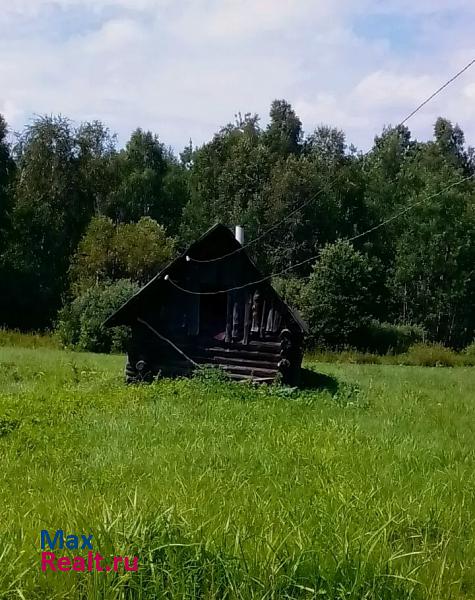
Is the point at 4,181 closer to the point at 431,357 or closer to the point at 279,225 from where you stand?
the point at 279,225

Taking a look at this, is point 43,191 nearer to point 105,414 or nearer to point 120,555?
point 105,414

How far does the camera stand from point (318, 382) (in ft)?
56.1

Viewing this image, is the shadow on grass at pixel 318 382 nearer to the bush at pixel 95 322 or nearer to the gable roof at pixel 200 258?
the gable roof at pixel 200 258

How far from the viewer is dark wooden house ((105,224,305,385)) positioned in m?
15.5

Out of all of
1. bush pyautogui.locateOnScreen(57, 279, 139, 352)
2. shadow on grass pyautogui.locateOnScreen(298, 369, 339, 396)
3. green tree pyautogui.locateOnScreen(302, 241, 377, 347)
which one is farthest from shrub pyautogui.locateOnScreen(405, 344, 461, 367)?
bush pyautogui.locateOnScreen(57, 279, 139, 352)

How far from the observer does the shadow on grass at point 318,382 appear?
15586 millimetres

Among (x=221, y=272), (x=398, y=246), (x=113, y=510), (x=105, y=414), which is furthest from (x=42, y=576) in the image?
(x=398, y=246)

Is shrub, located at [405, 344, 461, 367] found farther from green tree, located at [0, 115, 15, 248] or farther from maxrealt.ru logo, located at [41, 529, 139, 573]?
maxrealt.ru logo, located at [41, 529, 139, 573]

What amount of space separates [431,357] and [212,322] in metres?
18.3

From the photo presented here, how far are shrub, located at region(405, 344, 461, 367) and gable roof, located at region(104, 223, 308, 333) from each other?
1716cm

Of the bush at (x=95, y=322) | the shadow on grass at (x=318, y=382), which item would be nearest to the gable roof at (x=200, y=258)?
the shadow on grass at (x=318, y=382)

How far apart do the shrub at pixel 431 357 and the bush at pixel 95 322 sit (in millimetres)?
14256

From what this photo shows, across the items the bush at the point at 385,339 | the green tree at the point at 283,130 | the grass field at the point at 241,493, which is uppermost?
the green tree at the point at 283,130

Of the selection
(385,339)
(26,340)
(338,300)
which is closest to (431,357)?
(385,339)
